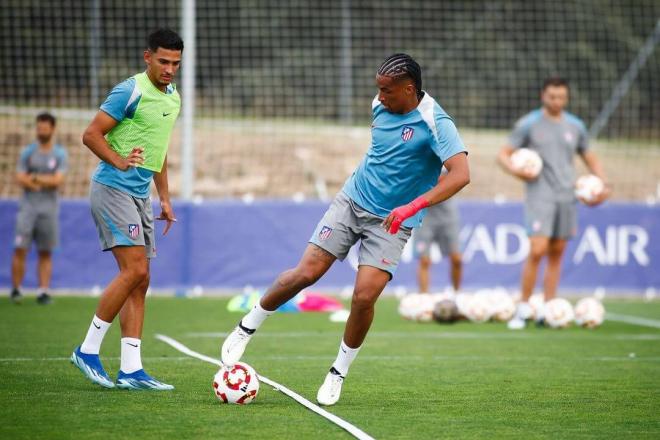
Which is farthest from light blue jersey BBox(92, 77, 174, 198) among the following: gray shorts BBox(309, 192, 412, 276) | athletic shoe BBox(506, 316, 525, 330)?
athletic shoe BBox(506, 316, 525, 330)

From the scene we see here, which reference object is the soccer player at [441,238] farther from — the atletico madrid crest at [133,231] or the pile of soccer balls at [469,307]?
the atletico madrid crest at [133,231]

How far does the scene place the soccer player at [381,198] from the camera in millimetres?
7125

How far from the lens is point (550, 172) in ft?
42.0

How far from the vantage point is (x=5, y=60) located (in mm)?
19812

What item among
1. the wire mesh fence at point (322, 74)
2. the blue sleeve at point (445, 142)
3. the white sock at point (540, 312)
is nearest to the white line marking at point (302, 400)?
the blue sleeve at point (445, 142)

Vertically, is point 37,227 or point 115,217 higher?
point 115,217

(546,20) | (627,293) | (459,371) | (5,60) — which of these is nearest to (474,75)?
(546,20)

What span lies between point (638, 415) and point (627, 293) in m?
12.0

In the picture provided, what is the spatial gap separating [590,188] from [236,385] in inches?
264

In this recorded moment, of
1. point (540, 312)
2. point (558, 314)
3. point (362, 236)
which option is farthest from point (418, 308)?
point (362, 236)

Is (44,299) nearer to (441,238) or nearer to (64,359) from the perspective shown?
(441,238)

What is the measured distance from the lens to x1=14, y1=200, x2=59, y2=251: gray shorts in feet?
49.6

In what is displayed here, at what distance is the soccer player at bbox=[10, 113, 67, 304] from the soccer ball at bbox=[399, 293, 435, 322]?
15.6ft

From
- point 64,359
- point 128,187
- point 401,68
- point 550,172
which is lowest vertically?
point 64,359
